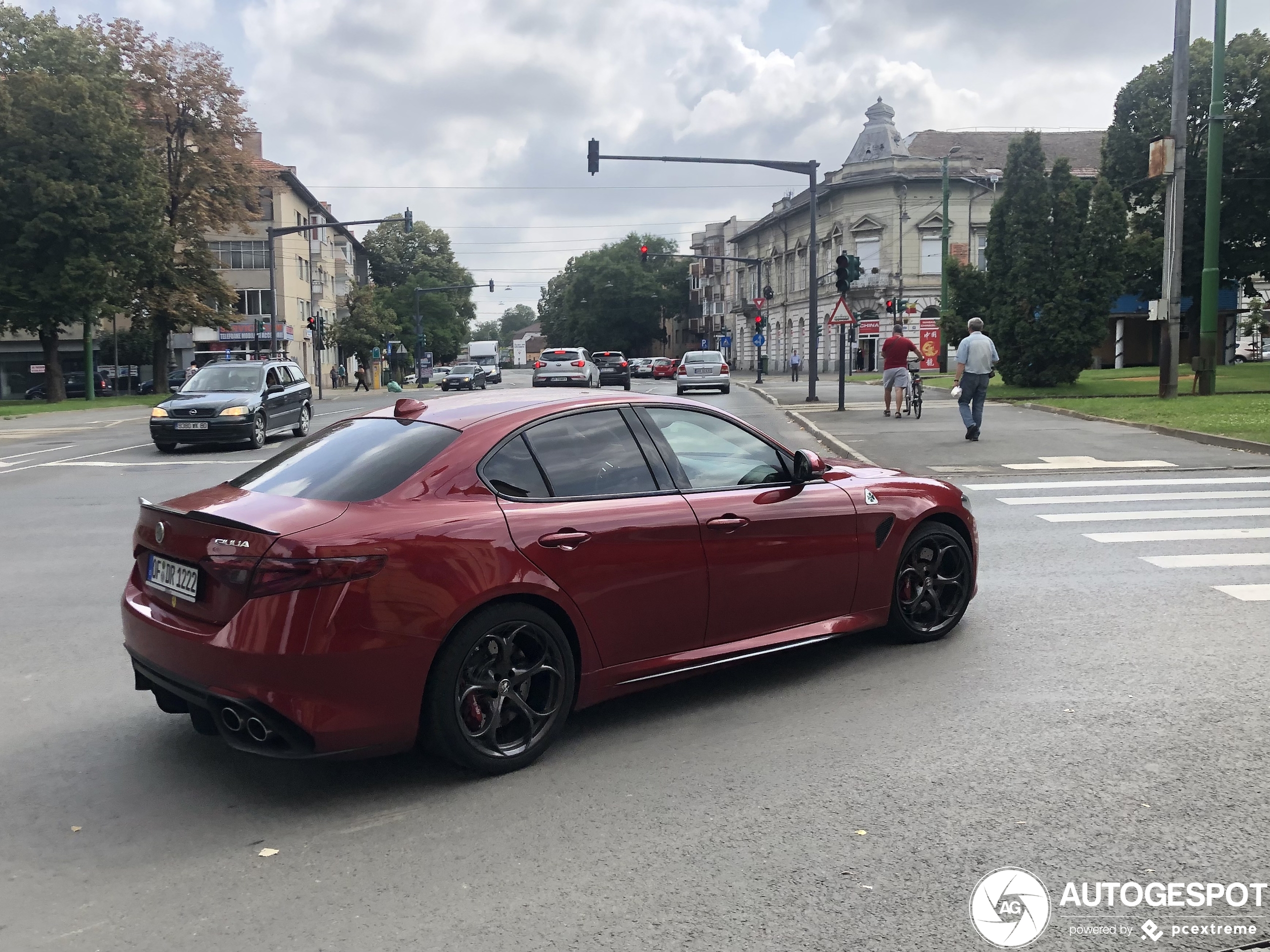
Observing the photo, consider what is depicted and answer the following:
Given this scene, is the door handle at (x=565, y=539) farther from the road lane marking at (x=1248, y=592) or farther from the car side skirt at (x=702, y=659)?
the road lane marking at (x=1248, y=592)

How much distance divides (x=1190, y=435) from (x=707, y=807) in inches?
633

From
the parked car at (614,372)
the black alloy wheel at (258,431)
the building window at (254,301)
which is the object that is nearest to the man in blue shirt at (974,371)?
the black alloy wheel at (258,431)

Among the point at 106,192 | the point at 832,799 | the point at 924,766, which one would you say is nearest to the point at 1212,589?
the point at 924,766

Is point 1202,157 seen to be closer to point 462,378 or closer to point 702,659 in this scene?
point 462,378

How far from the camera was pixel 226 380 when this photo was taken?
21094 mm

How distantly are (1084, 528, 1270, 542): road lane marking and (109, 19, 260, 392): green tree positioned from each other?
46.2 meters

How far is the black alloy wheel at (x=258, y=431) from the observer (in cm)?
2000

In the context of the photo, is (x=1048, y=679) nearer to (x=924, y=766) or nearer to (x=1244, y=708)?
(x=1244, y=708)

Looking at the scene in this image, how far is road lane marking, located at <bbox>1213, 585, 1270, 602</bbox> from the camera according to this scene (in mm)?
7240

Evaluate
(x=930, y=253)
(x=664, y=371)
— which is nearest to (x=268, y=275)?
(x=664, y=371)

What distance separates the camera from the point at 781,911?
3.37 meters

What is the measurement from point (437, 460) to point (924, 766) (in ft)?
7.38

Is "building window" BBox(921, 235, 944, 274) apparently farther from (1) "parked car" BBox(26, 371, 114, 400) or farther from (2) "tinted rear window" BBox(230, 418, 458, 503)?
(2) "tinted rear window" BBox(230, 418, 458, 503)

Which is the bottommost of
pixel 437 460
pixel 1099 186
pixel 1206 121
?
pixel 437 460
